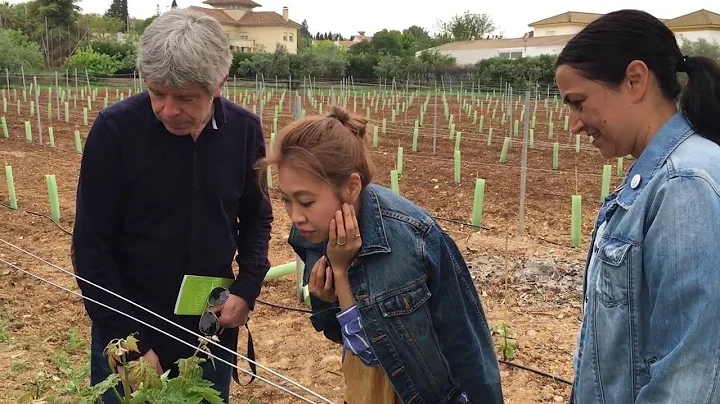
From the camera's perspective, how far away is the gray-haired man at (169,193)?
1478mm

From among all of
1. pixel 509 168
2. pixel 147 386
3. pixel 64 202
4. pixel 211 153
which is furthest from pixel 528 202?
pixel 147 386

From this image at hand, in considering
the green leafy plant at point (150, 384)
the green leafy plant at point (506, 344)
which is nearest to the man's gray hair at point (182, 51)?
the green leafy plant at point (150, 384)

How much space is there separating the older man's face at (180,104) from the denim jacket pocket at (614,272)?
3.24ft

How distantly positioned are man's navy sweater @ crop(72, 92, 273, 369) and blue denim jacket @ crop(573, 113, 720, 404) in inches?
40.0

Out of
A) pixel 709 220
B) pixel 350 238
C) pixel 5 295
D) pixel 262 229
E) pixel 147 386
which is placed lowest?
pixel 5 295

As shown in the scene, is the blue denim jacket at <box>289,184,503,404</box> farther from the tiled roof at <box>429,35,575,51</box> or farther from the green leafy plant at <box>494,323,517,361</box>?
the tiled roof at <box>429,35,575,51</box>

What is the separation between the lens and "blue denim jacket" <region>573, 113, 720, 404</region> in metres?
0.87

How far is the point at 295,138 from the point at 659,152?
0.69 meters

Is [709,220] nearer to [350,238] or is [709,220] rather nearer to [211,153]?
[350,238]

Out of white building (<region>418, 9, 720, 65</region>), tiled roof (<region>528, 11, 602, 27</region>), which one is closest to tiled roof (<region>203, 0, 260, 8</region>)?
white building (<region>418, 9, 720, 65</region>)

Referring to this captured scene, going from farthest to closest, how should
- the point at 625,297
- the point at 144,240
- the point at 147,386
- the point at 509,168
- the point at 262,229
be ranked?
1. the point at 509,168
2. the point at 262,229
3. the point at 144,240
4. the point at 147,386
5. the point at 625,297

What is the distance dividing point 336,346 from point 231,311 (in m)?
1.76

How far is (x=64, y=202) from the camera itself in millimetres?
6352

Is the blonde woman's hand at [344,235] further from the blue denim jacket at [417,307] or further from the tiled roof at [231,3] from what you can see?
the tiled roof at [231,3]
